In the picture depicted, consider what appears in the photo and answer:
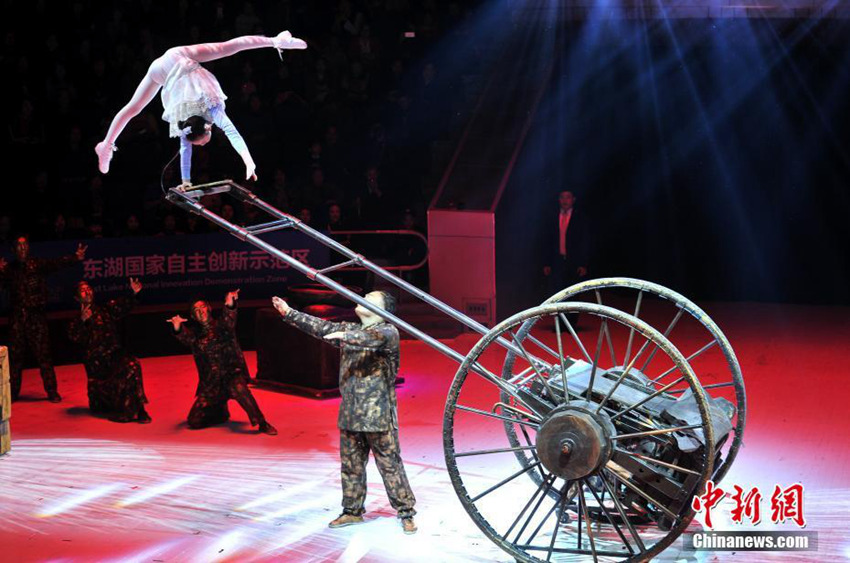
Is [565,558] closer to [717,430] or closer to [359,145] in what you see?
[717,430]

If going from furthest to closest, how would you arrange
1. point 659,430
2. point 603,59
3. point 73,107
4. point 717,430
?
point 603,59 < point 73,107 < point 717,430 < point 659,430

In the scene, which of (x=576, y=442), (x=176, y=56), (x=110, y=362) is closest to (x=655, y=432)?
(x=576, y=442)

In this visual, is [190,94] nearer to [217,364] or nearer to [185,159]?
[185,159]

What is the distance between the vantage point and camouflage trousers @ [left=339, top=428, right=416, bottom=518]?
7.71 m

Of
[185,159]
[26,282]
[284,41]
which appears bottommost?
[26,282]

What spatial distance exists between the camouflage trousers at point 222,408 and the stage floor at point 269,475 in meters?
0.13

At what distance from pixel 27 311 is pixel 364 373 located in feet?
18.7

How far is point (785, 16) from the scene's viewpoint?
1606cm

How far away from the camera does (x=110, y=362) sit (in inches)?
436

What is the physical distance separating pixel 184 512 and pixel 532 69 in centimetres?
1109

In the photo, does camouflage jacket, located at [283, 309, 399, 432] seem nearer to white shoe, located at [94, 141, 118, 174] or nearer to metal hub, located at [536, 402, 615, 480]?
metal hub, located at [536, 402, 615, 480]

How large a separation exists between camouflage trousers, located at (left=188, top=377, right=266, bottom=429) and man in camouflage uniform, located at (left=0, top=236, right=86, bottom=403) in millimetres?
2094

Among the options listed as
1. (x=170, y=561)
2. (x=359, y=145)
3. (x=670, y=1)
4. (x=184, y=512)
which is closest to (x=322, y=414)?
(x=184, y=512)

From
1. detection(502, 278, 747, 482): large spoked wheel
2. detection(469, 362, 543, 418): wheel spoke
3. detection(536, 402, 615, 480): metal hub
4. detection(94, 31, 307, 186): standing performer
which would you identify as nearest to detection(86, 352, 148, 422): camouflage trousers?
detection(502, 278, 747, 482): large spoked wheel
